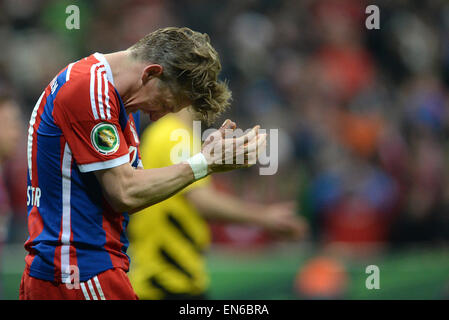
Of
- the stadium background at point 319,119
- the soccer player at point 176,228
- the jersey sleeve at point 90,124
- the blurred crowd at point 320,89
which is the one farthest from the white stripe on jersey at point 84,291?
the blurred crowd at point 320,89

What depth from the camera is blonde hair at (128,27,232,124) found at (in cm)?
304

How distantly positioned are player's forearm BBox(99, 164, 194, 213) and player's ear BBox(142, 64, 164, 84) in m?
0.44

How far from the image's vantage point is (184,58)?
304 centimetres

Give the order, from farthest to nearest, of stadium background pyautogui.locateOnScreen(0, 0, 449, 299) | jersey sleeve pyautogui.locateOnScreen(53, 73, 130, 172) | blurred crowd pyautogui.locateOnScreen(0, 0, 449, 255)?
blurred crowd pyautogui.locateOnScreen(0, 0, 449, 255), stadium background pyautogui.locateOnScreen(0, 0, 449, 299), jersey sleeve pyautogui.locateOnScreen(53, 73, 130, 172)

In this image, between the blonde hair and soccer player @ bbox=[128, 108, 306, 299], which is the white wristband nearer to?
the blonde hair

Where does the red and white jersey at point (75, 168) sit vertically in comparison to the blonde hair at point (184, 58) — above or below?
below

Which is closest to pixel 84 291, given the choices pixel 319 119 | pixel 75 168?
pixel 75 168

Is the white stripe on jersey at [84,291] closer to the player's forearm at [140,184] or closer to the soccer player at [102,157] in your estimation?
the soccer player at [102,157]

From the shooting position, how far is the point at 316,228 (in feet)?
25.5

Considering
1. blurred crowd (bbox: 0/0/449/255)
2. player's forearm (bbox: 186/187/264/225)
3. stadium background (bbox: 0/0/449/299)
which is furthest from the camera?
blurred crowd (bbox: 0/0/449/255)

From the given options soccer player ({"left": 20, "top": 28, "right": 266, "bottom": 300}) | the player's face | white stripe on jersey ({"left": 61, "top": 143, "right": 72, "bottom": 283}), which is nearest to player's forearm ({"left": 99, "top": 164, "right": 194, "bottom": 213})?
soccer player ({"left": 20, "top": 28, "right": 266, "bottom": 300})

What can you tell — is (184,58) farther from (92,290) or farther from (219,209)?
(219,209)

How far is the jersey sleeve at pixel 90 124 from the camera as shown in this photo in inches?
113
